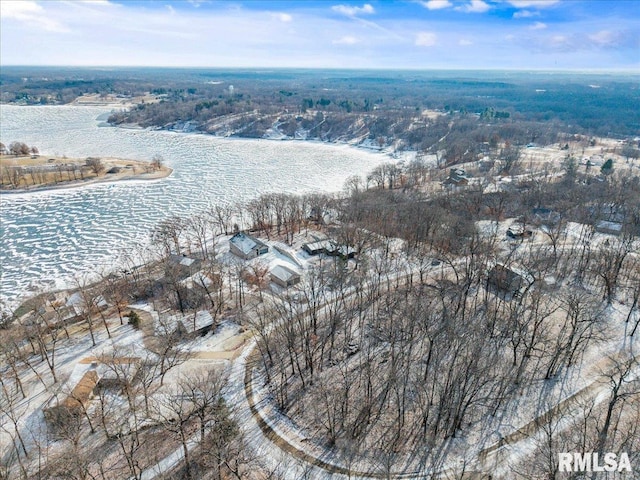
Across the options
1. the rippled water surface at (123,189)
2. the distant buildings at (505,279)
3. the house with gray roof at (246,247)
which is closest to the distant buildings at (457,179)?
the rippled water surface at (123,189)

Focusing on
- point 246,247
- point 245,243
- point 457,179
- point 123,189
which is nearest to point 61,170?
point 123,189

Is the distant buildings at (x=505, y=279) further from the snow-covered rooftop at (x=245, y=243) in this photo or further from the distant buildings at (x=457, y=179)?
the distant buildings at (x=457, y=179)

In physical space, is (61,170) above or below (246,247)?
above

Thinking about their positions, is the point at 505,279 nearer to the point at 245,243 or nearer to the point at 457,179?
the point at 245,243

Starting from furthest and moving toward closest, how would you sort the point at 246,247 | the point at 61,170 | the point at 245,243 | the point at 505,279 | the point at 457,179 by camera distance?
the point at 61,170 → the point at 457,179 → the point at 245,243 → the point at 246,247 → the point at 505,279

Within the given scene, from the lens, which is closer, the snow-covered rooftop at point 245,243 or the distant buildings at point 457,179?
the snow-covered rooftop at point 245,243

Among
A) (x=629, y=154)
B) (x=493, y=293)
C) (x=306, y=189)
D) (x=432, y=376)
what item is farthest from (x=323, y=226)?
(x=629, y=154)
